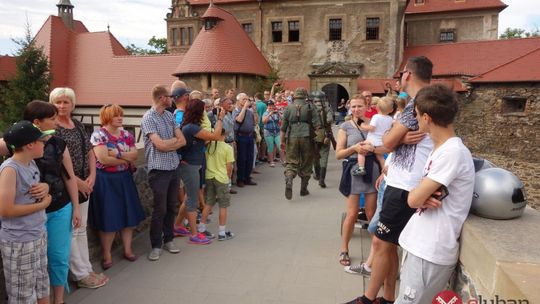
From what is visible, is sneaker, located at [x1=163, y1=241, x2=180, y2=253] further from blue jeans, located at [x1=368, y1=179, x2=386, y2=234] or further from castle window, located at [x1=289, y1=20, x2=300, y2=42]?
castle window, located at [x1=289, y1=20, x2=300, y2=42]

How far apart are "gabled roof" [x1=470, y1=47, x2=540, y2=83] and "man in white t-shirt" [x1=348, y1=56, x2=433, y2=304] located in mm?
18081

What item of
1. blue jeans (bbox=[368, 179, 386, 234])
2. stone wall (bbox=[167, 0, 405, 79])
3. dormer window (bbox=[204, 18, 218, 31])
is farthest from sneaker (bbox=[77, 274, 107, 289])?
stone wall (bbox=[167, 0, 405, 79])

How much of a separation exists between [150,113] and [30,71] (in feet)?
88.1

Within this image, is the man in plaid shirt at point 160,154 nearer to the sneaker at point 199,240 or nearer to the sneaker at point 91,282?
the sneaker at point 199,240

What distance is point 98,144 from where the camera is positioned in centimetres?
398

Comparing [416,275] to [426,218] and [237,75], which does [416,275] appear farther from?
[237,75]

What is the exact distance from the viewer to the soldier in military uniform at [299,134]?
700 centimetres

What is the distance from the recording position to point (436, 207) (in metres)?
2.28

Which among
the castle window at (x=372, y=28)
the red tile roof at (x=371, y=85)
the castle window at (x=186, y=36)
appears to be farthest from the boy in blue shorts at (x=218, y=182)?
the castle window at (x=186, y=36)

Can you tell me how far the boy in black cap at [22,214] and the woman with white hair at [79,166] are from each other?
731 millimetres

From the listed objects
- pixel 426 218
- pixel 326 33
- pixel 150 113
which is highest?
pixel 326 33

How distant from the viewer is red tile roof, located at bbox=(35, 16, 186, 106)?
25.0m

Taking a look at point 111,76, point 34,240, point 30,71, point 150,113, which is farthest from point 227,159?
point 30,71

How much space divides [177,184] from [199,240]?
0.80 meters
